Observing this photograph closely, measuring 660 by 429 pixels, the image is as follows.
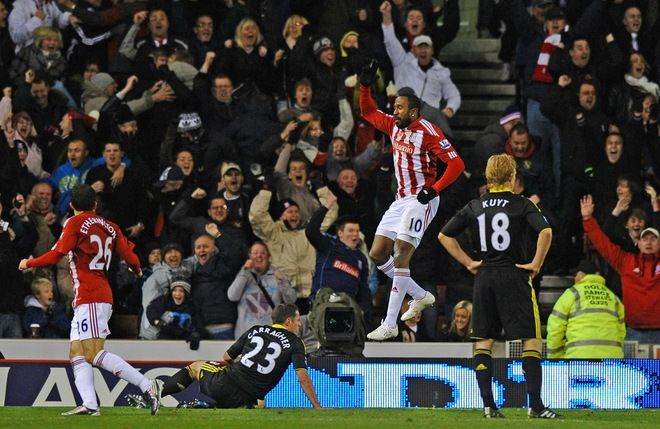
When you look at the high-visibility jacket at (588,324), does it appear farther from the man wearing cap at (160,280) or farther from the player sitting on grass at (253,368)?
the man wearing cap at (160,280)

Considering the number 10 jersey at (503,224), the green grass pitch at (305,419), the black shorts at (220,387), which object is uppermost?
A: the number 10 jersey at (503,224)

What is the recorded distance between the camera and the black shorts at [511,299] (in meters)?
13.1

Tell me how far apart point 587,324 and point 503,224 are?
3825 millimetres

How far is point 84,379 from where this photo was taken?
45.2ft

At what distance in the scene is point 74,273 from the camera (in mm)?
13867

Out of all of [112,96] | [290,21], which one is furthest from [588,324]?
[112,96]

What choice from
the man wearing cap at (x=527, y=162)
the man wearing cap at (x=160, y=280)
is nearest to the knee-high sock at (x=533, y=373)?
the man wearing cap at (x=160, y=280)

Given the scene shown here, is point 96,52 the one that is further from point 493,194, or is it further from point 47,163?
point 493,194

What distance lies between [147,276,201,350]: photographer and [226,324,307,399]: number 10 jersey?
305cm

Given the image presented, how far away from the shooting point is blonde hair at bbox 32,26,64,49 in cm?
2066

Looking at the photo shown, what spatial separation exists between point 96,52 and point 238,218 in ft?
14.2

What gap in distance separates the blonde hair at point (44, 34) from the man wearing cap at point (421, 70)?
4.50 metres

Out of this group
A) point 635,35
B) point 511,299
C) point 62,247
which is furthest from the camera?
point 635,35

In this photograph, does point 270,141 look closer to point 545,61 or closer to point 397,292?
point 545,61
